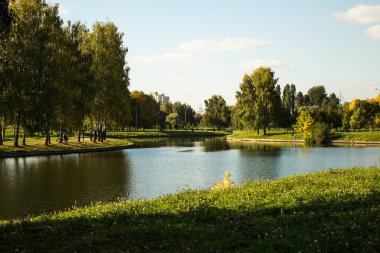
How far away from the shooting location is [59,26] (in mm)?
59875

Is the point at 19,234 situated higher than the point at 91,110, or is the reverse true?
the point at 91,110

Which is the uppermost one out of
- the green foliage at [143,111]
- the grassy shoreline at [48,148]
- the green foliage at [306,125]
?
the green foliage at [143,111]

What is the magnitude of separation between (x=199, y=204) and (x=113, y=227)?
157 inches

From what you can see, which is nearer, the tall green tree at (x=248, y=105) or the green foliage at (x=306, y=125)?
the green foliage at (x=306, y=125)

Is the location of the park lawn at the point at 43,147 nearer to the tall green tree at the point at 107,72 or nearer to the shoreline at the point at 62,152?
the shoreline at the point at 62,152

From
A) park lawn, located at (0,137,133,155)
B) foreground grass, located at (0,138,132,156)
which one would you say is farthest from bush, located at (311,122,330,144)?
foreground grass, located at (0,138,132,156)

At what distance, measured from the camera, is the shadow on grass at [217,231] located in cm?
1013

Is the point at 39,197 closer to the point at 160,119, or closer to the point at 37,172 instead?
the point at 37,172

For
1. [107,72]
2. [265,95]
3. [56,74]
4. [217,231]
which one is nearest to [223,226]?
[217,231]

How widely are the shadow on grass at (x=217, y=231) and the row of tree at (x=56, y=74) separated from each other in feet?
113

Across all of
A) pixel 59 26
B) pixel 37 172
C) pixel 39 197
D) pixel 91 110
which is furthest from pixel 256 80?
pixel 39 197

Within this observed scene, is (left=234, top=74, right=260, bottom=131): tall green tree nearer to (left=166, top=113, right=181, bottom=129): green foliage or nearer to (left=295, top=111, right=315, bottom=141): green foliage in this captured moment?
(left=295, top=111, right=315, bottom=141): green foliage

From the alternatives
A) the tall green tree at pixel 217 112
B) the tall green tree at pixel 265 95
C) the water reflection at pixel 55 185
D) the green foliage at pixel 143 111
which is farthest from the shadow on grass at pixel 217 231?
the tall green tree at pixel 217 112

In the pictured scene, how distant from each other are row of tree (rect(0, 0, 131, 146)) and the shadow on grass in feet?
113
